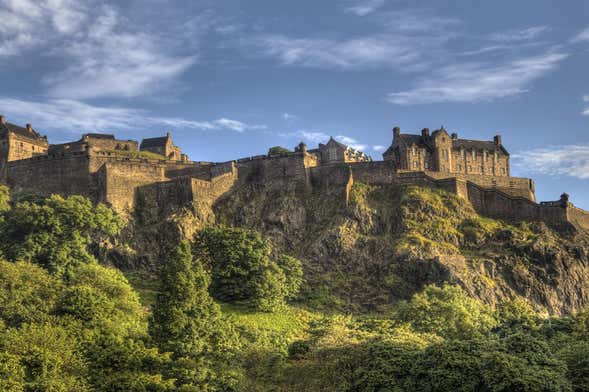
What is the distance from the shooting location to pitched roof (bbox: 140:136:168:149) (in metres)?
117

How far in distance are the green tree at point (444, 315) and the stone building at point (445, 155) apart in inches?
1085

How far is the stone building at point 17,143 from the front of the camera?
95.1m

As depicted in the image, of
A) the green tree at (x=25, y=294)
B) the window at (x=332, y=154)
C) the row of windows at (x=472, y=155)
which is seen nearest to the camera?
the green tree at (x=25, y=294)

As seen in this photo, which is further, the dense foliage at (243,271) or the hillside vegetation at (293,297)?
the dense foliage at (243,271)

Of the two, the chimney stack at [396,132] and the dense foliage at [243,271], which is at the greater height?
the chimney stack at [396,132]

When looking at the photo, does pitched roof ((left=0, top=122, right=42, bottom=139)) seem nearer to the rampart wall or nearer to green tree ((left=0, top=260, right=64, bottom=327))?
the rampart wall

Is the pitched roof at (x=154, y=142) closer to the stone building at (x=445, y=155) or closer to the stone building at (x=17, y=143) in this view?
the stone building at (x=17, y=143)

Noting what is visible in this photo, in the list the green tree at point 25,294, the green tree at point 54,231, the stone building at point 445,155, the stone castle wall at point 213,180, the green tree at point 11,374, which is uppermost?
the stone building at point 445,155

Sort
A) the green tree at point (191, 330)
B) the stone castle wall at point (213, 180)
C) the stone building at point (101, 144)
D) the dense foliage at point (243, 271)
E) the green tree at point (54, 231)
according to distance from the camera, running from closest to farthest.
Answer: the green tree at point (191, 330) → the green tree at point (54, 231) → the dense foliage at point (243, 271) → the stone castle wall at point (213, 180) → the stone building at point (101, 144)

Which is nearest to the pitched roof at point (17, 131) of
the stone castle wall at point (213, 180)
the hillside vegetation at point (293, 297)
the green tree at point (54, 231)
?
the stone castle wall at point (213, 180)

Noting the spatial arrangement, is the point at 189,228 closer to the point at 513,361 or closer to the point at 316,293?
the point at 316,293

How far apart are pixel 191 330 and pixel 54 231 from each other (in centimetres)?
2694

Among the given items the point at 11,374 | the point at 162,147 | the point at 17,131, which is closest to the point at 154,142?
the point at 162,147

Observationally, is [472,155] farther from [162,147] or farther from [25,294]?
[25,294]
